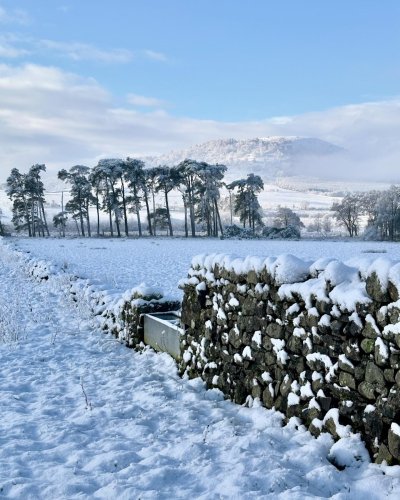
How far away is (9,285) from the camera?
16453mm

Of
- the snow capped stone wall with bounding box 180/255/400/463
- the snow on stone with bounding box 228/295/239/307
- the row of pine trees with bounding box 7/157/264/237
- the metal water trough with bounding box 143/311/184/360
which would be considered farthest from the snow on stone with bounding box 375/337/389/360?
the row of pine trees with bounding box 7/157/264/237

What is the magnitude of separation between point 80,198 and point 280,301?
7277cm

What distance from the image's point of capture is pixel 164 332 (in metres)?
8.57

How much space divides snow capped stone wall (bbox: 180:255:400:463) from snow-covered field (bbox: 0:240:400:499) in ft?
0.80

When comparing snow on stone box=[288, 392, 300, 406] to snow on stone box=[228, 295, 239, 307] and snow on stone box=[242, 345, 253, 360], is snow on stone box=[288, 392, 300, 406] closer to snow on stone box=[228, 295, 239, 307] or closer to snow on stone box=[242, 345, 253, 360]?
snow on stone box=[242, 345, 253, 360]

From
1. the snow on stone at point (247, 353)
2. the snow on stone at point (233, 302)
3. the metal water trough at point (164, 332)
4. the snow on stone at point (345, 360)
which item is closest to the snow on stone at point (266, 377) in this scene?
the snow on stone at point (247, 353)

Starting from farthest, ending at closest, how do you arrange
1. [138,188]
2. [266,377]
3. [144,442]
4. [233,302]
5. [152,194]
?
[152,194] → [138,188] → [233,302] → [266,377] → [144,442]

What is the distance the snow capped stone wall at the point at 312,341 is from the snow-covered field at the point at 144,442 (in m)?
0.24

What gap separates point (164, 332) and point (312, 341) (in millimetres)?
4157

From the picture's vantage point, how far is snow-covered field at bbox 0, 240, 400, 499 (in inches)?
159

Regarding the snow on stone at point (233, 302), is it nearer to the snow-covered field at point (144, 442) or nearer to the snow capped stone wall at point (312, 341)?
the snow capped stone wall at point (312, 341)

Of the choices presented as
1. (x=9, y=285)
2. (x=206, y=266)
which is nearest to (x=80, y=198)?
(x=9, y=285)

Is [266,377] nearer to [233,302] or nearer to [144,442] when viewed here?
[233,302]

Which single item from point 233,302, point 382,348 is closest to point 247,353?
point 233,302
